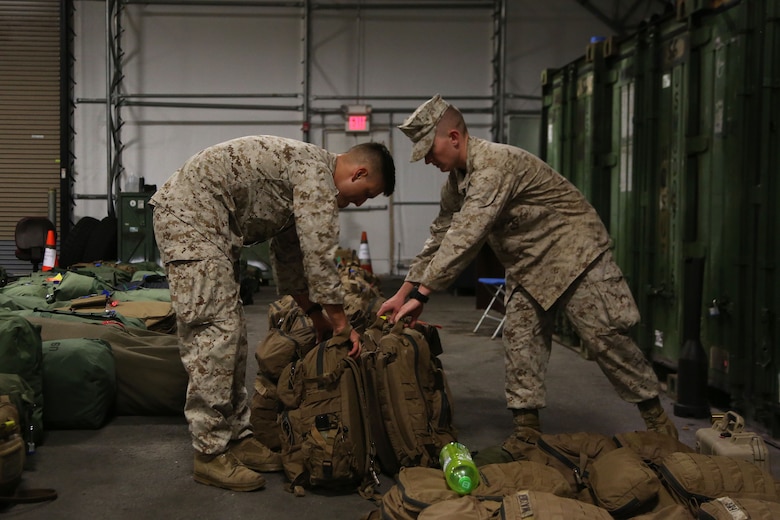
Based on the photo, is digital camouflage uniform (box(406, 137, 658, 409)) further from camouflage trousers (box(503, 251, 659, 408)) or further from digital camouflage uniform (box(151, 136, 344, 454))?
digital camouflage uniform (box(151, 136, 344, 454))

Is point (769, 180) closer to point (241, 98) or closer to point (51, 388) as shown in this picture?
point (51, 388)

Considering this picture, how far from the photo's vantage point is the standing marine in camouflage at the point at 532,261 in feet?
11.3

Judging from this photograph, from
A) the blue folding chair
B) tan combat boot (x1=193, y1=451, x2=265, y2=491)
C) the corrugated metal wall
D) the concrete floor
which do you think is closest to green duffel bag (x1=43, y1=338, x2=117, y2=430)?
the concrete floor

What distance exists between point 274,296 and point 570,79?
18.8ft

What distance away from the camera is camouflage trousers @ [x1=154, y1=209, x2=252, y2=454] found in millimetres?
3137

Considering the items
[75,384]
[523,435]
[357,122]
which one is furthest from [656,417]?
[357,122]

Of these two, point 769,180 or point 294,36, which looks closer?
point 769,180

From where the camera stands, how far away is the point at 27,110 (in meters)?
13.0

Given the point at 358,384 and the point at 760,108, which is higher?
the point at 760,108

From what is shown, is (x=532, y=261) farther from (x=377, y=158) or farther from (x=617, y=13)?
(x=617, y=13)

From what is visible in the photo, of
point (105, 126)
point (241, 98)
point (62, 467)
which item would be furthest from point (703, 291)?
point (105, 126)

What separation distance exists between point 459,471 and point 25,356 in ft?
7.52

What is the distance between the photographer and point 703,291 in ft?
15.9

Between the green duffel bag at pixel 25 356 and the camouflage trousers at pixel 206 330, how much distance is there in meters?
1.02
